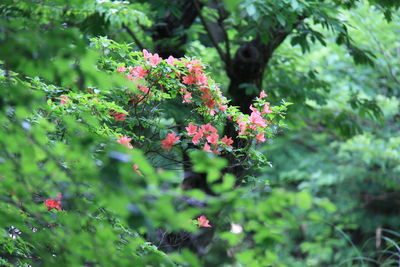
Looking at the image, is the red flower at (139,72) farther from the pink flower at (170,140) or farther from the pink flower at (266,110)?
the pink flower at (266,110)

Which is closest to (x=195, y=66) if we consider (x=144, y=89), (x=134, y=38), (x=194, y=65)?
(x=194, y=65)

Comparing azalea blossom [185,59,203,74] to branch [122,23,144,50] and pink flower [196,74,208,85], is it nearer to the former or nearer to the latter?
pink flower [196,74,208,85]

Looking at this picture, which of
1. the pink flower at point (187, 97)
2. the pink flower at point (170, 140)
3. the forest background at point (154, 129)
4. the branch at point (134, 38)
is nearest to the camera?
the forest background at point (154, 129)

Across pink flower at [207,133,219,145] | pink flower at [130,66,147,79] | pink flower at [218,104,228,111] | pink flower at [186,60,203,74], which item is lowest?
pink flower at [207,133,219,145]

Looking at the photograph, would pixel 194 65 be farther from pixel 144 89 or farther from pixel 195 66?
pixel 144 89

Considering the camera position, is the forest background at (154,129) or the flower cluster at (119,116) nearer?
the forest background at (154,129)

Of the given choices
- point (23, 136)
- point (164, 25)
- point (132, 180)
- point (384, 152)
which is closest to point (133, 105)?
point (23, 136)

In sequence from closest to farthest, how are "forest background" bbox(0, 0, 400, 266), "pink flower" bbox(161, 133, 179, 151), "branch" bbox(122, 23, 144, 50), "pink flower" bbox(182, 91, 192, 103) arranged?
"forest background" bbox(0, 0, 400, 266), "pink flower" bbox(161, 133, 179, 151), "pink flower" bbox(182, 91, 192, 103), "branch" bbox(122, 23, 144, 50)

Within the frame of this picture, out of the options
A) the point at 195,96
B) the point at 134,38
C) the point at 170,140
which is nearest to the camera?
the point at 170,140

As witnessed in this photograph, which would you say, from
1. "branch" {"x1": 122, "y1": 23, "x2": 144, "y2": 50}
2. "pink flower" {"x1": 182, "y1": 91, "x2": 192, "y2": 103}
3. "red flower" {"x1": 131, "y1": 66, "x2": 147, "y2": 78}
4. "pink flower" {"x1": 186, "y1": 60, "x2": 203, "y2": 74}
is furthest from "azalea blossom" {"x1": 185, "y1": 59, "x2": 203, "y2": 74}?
"branch" {"x1": 122, "y1": 23, "x2": 144, "y2": 50}

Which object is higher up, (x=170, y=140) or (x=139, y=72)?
(x=139, y=72)

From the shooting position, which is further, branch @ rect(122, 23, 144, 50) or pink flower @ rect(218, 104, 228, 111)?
branch @ rect(122, 23, 144, 50)

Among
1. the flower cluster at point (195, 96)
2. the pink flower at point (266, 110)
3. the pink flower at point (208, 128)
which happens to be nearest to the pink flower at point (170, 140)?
the flower cluster at point (195, 96)

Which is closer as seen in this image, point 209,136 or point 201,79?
point 209,136
